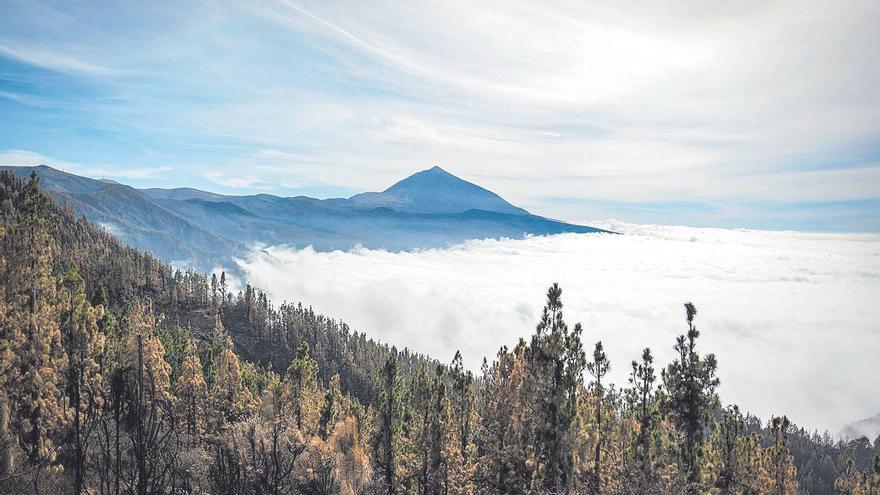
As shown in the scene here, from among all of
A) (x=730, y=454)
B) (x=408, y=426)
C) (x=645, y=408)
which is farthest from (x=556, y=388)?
(x=408, y=426)

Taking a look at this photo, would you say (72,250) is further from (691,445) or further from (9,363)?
(691,445)

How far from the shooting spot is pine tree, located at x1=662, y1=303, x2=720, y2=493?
2680cm

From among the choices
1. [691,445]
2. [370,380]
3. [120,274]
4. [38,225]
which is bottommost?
[370,380]

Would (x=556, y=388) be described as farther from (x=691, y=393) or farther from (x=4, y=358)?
(x=4, y=358)

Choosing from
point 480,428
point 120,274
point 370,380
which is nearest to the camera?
point 480,428

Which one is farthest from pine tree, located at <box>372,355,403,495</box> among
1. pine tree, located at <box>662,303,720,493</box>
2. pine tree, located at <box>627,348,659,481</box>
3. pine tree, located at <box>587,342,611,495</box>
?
pine tree, located at <box>662,303,720,493</box>

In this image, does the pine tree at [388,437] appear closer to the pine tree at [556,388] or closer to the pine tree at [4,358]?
the pine tree at [556,388]

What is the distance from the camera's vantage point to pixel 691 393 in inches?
1069

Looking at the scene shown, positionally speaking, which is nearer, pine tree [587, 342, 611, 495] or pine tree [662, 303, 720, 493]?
pine tree [662, 303, 720, 493]

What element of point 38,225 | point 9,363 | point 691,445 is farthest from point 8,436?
point 691,445

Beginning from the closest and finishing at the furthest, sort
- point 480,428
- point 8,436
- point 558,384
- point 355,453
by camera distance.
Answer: point 8,436 < point 558,384 < point 355,453 < point 480,428

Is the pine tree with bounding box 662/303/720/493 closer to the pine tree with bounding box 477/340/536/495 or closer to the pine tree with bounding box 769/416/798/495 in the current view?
the pine tree with bounding box 477/340/536/495

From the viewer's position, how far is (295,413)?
131 ft

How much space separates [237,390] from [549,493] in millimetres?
31319
